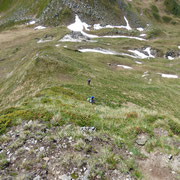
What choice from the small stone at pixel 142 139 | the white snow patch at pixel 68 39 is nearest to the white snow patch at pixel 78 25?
the white snow patch at pixel 68 39

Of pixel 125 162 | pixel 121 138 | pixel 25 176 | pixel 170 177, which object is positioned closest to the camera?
pixel 25 176

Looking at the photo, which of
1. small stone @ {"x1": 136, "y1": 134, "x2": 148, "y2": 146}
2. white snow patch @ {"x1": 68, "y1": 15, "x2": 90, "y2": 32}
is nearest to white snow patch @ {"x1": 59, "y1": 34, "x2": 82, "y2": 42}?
white snow patch @ {"x1": 68, "y1": 15, "x2": 90, "y2": 32}

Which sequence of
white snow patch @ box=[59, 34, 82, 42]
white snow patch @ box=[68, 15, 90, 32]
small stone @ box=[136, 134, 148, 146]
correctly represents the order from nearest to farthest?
1. small stone @ box=[136, 134, 148, 146]
2. white snow patch @ box=[59, 34, 82, 42]
3. white snow patch @ box=[68, 15, 90, 32]

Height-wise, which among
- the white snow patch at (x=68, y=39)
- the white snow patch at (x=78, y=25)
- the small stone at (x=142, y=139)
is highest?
the white snow patch at (x=78, y=25)

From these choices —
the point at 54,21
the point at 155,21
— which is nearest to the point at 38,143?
the point at 54,21

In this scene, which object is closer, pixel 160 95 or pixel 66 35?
pixel 160 95

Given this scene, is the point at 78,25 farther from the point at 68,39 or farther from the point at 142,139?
the point at 142,139

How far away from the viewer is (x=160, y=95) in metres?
36.8

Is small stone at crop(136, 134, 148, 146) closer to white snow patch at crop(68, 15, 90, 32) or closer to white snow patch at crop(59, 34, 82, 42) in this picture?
white snow patch at crop(59, 34, 82, 42)

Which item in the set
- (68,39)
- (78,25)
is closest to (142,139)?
(68,39)

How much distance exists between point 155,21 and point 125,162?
18941 cm

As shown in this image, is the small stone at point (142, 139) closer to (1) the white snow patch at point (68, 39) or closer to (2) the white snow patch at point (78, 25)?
(1) the white snow patch at point (68, 39)

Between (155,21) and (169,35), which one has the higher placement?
(155,21)

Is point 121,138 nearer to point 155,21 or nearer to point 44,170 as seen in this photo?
point 44,170
